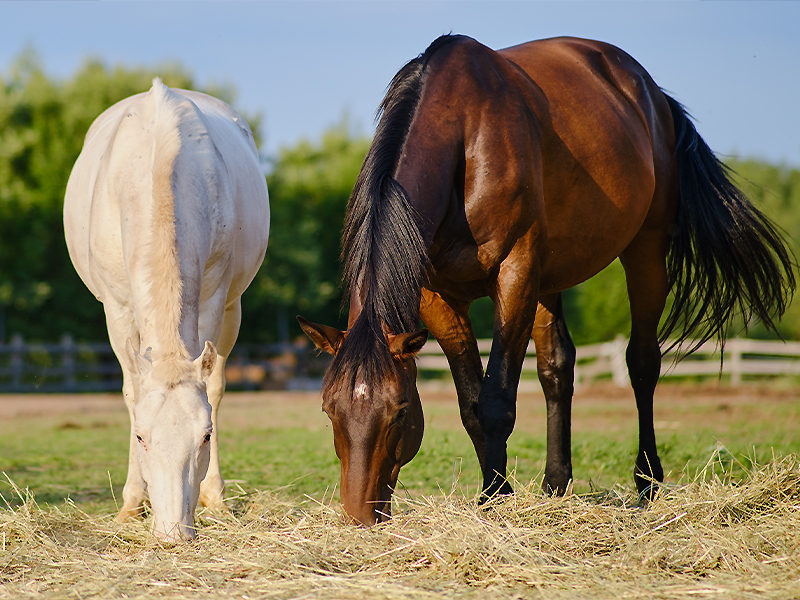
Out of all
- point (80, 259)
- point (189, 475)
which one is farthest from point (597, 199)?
point (80, 259)

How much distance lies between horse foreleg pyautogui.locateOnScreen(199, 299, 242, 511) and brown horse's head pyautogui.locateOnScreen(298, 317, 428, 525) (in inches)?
48.3

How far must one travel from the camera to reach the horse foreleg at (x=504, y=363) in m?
3.29

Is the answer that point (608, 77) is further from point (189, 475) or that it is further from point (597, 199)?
point (189, 475)

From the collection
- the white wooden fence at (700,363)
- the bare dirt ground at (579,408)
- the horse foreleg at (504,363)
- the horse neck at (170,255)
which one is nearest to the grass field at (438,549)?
the horse foreleg at (504,363)

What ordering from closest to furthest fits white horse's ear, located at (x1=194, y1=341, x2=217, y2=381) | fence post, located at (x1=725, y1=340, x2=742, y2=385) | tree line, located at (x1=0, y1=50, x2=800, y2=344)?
white horse's ear, located at (x1=194, y1=341, x2=217, y2=381), fence post, located at (x1=725, y1=340, x2=742, y2=385), tree line, located at (x1=0, y1=50, x2=800, y2=344)

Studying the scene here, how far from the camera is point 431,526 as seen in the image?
9.10 feet

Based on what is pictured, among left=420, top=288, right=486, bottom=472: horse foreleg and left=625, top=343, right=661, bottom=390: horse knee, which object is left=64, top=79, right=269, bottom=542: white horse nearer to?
left=420, top=288, right=486, bottom=472: horse foreleg

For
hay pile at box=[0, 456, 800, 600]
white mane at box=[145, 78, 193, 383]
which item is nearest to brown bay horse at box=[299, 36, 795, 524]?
hay pile at box=[0, 456, 800, 600]

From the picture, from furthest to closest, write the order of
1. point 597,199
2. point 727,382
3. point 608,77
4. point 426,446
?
point 727,382 → point 426,446 → point 608,77 → point 597,199

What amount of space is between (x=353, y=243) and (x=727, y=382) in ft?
57.5

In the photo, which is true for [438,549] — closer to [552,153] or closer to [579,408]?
[552,153]

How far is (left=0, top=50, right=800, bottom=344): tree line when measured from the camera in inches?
803

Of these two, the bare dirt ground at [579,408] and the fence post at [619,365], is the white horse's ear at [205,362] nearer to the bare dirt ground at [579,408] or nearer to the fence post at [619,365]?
the bare dirt ground at [579,408]

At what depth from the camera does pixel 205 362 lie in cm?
315
